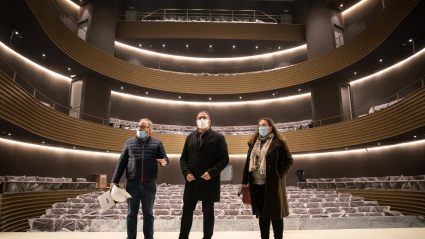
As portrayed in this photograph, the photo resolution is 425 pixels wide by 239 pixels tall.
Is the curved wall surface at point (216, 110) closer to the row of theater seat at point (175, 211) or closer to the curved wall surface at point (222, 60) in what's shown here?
the curved wall surface at point (222, 60)

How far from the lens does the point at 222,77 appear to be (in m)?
18.3

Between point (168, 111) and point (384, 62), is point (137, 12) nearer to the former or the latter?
point (168, 111)

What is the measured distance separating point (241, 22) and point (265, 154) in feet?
56.0

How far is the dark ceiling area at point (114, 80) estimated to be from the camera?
32.4ft

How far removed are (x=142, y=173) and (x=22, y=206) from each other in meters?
6.75

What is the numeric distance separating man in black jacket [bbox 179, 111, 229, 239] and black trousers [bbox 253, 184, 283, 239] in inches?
18.4

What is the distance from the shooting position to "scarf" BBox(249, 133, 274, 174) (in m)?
3.29

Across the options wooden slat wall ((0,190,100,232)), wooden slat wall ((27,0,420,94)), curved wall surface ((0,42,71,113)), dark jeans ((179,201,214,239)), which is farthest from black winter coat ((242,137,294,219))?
curved wall surface ((0,42,71,113))

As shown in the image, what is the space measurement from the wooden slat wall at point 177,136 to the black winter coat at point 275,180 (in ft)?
26.1

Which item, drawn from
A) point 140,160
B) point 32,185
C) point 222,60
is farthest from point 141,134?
point 222,60

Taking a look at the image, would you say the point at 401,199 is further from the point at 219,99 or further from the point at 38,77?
the point at 38,77

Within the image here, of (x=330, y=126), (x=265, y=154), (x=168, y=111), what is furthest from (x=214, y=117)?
(x=265, y=154)

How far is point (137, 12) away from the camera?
20.2 m

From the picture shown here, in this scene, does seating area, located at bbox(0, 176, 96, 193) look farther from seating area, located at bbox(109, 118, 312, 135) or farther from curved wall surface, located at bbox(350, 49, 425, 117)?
curved wall surface, located at bbox(350, 49, 425, 117)
